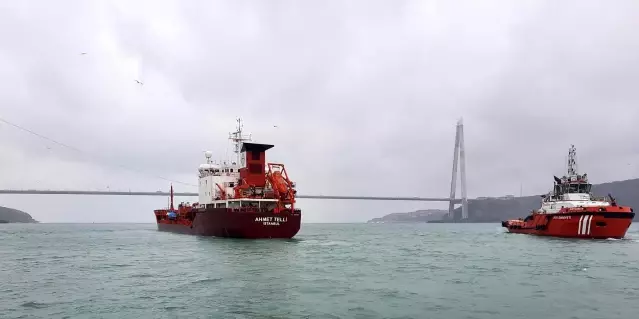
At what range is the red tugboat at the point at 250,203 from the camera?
48062 millimetres

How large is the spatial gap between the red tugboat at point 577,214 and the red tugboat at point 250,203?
30.6 metres

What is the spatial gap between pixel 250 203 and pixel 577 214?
35520 millimetres

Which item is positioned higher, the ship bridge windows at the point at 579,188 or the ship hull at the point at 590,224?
the ship bridge windows at the point at 579,188

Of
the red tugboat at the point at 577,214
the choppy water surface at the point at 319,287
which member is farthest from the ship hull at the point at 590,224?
the choppy water surface at the point at 319,287

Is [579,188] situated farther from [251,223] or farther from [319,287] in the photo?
[319,287]

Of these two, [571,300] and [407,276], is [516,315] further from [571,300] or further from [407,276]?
[407,276]

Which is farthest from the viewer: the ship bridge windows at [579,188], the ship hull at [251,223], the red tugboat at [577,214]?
the ship bridge windows at [579,188]

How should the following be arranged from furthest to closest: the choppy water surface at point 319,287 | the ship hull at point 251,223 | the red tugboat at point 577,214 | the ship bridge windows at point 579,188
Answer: the ship bridge windows at point 579,188 → the red tugboat at point 577,214 → the ship hull at point 251,223 → the choppy water surface at point 319,287

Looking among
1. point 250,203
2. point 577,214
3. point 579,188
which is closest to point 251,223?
point 250,203

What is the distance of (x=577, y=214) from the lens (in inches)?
2051

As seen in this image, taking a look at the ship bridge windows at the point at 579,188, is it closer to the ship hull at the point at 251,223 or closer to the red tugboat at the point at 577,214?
the red tugboat at the point at 577,214

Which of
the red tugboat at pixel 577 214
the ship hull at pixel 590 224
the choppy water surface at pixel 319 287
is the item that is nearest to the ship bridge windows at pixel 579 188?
the red tugboat at pixel 577 214

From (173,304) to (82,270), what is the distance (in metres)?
13.7

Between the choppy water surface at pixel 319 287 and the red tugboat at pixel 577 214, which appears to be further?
the red tugboat at pixel 577 214
